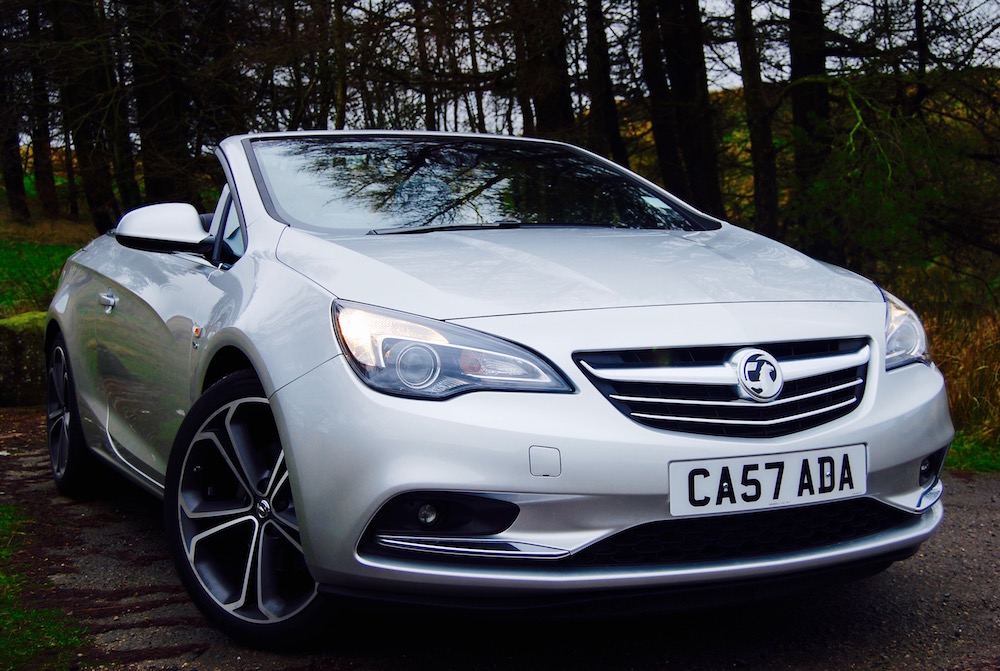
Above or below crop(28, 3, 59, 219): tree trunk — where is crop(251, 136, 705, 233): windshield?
below

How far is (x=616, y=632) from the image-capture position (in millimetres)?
2896

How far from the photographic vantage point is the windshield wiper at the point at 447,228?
3232mm

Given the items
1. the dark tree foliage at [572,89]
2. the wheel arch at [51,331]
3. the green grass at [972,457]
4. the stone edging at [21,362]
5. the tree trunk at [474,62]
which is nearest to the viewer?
the wheel arch at [51,331]

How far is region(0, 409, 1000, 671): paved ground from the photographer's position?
269cm

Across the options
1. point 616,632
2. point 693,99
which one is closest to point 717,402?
point 616,632

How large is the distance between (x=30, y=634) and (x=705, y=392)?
1939 millimetres

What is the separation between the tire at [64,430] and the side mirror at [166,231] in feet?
4.15

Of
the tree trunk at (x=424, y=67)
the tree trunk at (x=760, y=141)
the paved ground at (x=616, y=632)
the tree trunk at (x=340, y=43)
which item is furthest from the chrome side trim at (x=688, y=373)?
the tree trunk at (x=340, y=43)

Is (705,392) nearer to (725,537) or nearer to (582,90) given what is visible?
(725,537)

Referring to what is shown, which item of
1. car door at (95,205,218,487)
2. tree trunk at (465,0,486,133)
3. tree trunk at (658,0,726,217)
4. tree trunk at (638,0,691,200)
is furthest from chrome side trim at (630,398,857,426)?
tree trunk at (658,0,726,217)

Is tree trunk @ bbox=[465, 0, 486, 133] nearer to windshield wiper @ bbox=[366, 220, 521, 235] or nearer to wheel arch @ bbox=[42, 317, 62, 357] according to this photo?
wheel arch @ bbox=[42, 317, 62, 357]

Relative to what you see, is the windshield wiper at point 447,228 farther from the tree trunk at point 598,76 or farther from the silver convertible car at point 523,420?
the tree trunk at point 598,76

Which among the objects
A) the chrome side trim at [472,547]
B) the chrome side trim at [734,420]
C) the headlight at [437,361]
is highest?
the headlight at [437,361]

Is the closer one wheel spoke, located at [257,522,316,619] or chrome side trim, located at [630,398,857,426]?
chrome side trim, located at [630,398,857,426]
